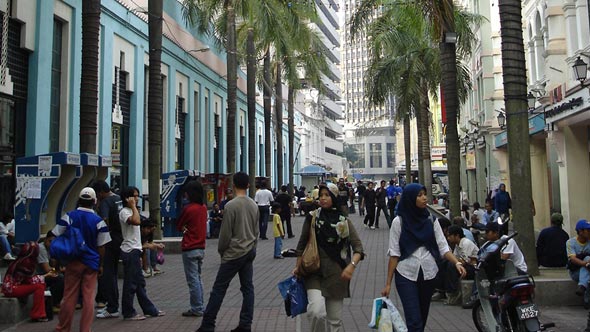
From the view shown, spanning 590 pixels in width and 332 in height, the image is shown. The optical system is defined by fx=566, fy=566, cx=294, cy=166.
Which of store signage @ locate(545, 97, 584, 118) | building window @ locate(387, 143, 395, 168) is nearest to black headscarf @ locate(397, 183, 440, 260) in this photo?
store signage @ locate(545, 97, 584, 118)

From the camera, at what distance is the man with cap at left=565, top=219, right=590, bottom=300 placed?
7871 millimetres

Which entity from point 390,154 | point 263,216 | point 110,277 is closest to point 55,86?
point 263,216

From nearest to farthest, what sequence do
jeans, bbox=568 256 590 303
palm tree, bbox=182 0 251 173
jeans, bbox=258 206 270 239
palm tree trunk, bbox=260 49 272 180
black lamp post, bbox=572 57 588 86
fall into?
jeans, bbox=568 256 590 303
black lamp post, bbox=572 57 588 86
jeans, bbox=258 206 270 239
palm tree, bbox=182 0 251 173
palm tree trunk, bbox=260 49 272 180

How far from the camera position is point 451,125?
12.9 m

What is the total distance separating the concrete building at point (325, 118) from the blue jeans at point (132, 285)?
44030 mm

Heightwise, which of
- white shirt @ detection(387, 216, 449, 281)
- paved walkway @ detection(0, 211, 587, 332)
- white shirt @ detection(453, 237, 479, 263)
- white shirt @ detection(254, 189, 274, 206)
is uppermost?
white shirt @ detection(254, 189, 274, 206)

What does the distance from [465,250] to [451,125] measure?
510cm

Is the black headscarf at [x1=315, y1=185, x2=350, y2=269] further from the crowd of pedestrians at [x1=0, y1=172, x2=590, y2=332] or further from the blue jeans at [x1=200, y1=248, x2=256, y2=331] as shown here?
the blue jeans at [x1=200, y1=248, x2=256, y2=331]

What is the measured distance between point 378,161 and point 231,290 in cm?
12370

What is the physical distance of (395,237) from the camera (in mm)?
5441

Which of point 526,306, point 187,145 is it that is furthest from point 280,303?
point 187,145

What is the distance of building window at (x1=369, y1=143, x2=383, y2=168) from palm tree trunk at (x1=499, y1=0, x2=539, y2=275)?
123m

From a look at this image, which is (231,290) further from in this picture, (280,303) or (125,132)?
(125,132)

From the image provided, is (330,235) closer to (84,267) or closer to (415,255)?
(415,255)
